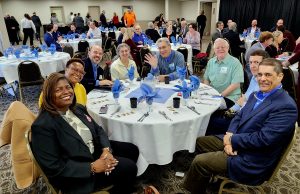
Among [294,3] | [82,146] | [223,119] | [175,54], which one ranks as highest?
[294,3]

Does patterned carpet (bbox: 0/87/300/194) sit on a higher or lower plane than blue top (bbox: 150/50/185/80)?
lower

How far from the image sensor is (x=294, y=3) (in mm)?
10188

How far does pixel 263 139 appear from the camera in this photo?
162 cm

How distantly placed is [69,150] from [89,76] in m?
1.70

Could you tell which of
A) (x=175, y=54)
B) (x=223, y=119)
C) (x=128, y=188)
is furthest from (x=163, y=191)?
(x=175, y=54)

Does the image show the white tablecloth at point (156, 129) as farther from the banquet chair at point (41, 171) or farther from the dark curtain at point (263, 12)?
the dark curtain at point (263, 12)

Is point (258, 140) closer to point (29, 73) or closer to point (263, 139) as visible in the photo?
point (263, 139)

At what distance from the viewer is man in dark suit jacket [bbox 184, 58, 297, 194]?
1.61 metres

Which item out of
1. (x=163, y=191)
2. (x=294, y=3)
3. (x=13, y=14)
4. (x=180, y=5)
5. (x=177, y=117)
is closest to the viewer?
(x=177, y=117)

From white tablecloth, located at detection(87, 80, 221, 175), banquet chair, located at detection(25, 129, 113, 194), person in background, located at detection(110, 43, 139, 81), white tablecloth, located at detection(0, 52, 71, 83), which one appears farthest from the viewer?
white tablecloth, located at detection(0, 52, 71, 83)

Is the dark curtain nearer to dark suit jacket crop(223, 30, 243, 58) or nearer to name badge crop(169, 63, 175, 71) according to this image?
dark suit jacket crop(223, 30, 243, 58)

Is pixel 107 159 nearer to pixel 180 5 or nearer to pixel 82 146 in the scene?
pixel 82 146

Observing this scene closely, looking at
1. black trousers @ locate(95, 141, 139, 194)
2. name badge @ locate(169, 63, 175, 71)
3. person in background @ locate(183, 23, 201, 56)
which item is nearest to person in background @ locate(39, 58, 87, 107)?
black trousers @ locate(95, 141, 139, 194)

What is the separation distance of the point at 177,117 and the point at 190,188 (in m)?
0.61
